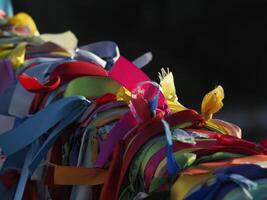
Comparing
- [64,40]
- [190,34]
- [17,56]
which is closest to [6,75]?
[17,56]

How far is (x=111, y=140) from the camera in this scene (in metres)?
0.64

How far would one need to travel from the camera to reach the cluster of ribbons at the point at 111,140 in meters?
0.55

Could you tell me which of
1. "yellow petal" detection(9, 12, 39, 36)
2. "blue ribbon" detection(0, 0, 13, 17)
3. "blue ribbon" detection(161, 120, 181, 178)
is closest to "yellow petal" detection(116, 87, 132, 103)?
"blue ribbon" detection(161, 120, 181, 178)

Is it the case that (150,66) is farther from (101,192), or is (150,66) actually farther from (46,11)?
(101,192)

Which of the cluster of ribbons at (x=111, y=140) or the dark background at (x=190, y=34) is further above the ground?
the cluster of ribbons at (x=111, y=140)

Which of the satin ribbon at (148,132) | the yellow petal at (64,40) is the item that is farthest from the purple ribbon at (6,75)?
the satin ribbon at (148,132)

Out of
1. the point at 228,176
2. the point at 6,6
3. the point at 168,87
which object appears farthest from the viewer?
the point at 6,6

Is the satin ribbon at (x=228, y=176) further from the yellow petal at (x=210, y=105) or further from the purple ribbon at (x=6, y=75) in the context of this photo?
the purple ribbon at (x=6, y=75)

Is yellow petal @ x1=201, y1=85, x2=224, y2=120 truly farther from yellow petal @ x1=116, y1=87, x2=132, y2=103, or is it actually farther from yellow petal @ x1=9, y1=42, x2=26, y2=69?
yellow petal @ x1=9, y1=42, x2=26, y2=69

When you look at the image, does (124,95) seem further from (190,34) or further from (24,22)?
(190,34)

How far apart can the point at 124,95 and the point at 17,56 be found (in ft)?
0.83

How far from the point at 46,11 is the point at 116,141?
1.93 meters

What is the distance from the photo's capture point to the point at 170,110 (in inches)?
26.6

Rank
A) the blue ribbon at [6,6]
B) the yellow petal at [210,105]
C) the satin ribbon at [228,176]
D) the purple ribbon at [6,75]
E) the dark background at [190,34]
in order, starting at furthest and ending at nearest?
the dark background at [190,34] < the blue ribbon at [6,6] < the purple ribbon at [6,75] < the yellow petal at [210,105] < the satin ribbon at [228,176]
